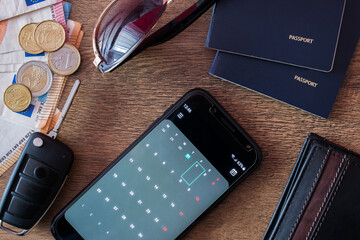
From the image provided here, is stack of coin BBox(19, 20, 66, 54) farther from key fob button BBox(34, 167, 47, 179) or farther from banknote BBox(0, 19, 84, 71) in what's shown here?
key fob button BBox(34, 167, 47, 179)

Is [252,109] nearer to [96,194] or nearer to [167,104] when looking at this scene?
[167,104]

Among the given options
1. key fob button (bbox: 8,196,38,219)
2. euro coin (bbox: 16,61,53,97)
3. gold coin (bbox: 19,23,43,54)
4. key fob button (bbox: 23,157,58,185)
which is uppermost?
gold coin (bbox: 19,23,43,54)

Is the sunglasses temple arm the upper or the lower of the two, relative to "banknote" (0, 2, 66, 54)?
upper

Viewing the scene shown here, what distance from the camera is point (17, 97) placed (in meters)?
0.53

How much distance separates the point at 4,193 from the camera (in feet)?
1.68

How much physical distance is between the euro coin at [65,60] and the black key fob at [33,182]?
0.12 m

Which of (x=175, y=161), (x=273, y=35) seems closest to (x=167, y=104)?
(x=175, y=161)

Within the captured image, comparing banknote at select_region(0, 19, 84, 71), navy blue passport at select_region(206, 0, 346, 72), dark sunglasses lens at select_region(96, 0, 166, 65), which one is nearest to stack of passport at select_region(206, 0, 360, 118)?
navy blue passport at select_region(206, 0, 346, 72)

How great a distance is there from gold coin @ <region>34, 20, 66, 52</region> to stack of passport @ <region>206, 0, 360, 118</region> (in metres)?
0.26

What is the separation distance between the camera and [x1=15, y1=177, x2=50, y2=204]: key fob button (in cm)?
50

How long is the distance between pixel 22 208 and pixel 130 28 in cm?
35

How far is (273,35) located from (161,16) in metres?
0.19

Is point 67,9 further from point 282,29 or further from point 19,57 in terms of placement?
point 282,29

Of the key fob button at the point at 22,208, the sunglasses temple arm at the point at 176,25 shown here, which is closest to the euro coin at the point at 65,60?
the sunglasses temple arm at the point at 176,25
